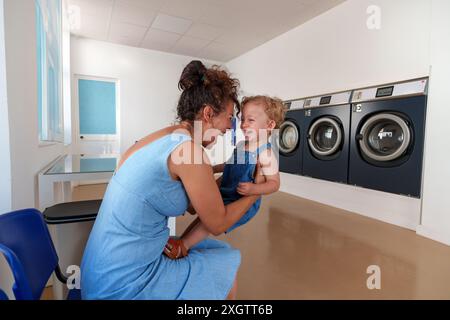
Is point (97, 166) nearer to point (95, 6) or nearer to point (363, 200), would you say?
point (363, 200)

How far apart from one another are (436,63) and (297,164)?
6.16 ft

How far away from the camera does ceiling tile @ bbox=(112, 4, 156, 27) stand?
3.51 m

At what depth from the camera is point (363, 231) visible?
8.18 ft

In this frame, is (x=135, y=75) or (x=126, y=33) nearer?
(x=126, y=33)

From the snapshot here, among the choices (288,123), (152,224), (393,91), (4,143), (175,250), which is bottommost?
(175,250)

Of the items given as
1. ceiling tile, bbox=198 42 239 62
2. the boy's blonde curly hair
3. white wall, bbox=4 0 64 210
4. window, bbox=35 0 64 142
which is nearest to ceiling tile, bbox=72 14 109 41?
window, bbox=35 0 64 142

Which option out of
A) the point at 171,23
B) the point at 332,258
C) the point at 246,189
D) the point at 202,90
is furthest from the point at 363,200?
the point at 171,23

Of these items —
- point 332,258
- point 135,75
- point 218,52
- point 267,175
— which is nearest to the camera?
point 267,175

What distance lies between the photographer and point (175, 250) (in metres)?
0.88

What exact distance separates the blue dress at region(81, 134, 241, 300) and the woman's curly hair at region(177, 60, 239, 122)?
0.54 ft

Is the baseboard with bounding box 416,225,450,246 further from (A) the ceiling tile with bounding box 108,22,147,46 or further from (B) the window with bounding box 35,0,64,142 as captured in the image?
(A) the ceiling tile with bounding box 108,22,147,46

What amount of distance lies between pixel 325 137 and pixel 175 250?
2923 mm

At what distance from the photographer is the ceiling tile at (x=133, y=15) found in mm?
3508

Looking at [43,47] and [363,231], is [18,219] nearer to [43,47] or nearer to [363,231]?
[43,47]
